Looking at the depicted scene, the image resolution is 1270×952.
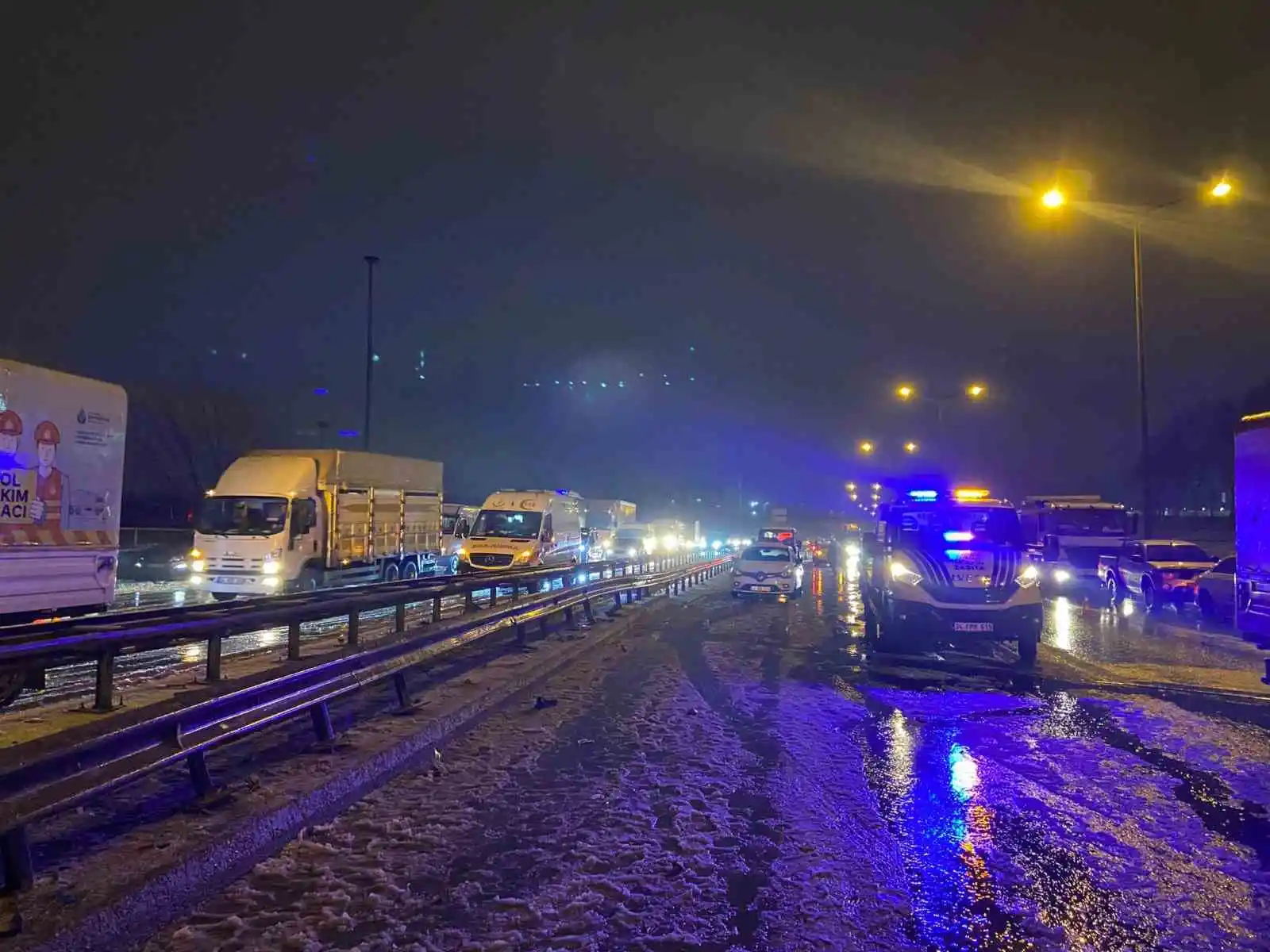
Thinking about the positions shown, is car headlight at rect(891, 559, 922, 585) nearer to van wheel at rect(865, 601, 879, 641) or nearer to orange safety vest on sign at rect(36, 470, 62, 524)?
van wheel at rect(865, 601, 879, 641)

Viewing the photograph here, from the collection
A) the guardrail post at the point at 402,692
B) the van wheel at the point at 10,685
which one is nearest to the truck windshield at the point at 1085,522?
the guardrail post at the point at 402,692

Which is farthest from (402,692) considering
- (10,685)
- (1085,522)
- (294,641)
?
(1085,522)

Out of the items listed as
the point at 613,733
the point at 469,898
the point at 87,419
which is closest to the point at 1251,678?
the point at 613,733

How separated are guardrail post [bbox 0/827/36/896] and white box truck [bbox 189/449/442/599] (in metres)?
17.5

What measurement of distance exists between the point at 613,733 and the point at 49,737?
4942mm

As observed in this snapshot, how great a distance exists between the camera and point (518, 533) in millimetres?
28484

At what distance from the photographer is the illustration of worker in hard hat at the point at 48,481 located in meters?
10.7

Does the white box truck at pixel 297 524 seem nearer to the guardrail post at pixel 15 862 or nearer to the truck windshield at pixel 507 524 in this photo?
the truck windshield at pixel 507 524

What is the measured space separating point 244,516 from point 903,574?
15.3 metres

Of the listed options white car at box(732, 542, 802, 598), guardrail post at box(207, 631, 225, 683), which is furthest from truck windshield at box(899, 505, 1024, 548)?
white car at box(732, 542, 802, 598)

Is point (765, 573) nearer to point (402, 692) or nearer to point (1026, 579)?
point (1026, 579)

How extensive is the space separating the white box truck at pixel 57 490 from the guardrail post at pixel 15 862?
722 cm

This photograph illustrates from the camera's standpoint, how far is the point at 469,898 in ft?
15.0

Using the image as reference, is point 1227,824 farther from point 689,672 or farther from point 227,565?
point 227,565
